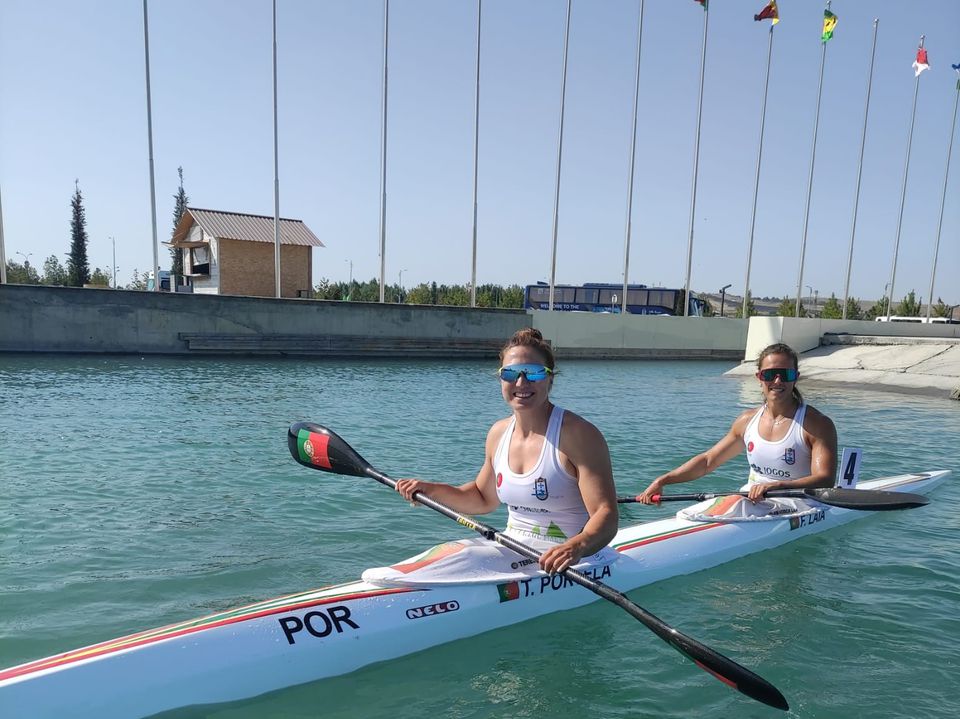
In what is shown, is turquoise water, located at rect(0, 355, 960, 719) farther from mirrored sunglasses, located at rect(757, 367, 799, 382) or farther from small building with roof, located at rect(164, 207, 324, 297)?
small building with roof, located at rect(164, 207, 324, 297)

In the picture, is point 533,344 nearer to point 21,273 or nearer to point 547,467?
point 547,467

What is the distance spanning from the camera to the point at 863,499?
19.3ft

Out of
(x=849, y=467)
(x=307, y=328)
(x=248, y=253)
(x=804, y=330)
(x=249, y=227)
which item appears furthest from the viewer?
(x=249, y=227)

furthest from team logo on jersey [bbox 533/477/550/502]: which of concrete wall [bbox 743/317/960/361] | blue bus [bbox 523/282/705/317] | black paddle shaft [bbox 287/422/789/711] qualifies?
blue bus [bbox 523/282/705/317]

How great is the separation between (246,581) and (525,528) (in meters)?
2.58

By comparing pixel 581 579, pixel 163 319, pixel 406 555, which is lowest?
pixel 406 555

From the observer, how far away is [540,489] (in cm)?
388

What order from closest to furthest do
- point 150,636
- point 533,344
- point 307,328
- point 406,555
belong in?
point 150,636 → point 533,344 → point 406,555 → point 307,328

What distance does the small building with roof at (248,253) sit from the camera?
3003 cm

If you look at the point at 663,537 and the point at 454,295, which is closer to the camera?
the point at 663,537

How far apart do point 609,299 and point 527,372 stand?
42.1m

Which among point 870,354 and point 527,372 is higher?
point 527,372

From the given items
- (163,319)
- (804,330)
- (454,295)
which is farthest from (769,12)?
(454,295)

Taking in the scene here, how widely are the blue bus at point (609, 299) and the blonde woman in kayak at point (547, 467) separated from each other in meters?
39.0
